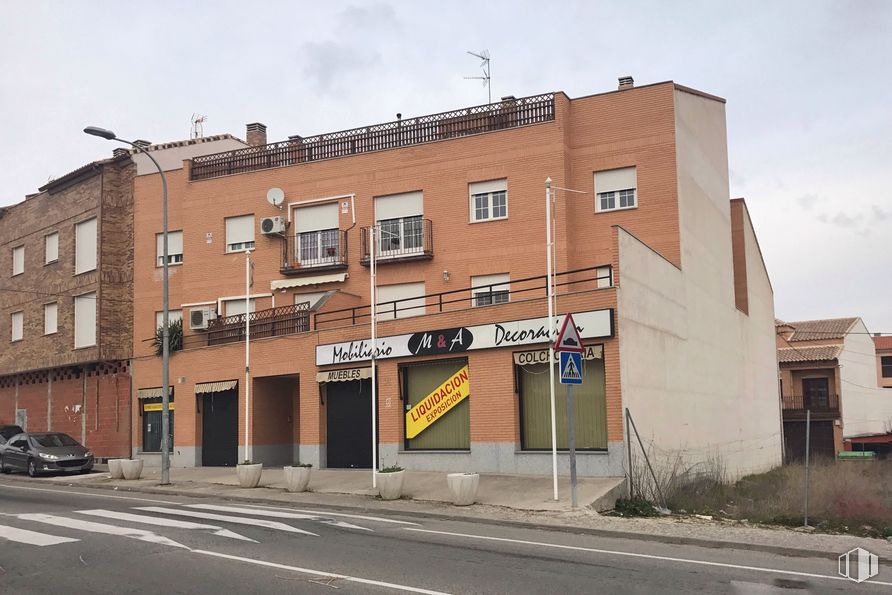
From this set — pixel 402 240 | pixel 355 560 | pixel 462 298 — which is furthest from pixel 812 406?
pixel 355 560

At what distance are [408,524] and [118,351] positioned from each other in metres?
22.7

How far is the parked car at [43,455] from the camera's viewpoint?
2666cm

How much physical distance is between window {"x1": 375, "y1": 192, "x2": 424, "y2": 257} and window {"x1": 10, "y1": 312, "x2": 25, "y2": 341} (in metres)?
20.0

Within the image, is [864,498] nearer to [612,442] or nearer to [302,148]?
[612,442]

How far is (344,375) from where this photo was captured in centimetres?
2403

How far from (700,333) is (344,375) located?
1118 centimetres

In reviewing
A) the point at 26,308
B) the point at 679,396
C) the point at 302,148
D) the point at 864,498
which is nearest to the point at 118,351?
the point at 26,308

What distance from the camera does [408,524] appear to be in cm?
1407

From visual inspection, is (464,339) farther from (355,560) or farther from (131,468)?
(355,560)

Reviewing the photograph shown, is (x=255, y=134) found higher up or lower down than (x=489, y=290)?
higher up

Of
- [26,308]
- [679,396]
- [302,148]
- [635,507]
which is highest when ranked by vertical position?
[302,148]

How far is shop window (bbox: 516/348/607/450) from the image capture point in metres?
19.3

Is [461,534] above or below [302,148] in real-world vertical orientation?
below

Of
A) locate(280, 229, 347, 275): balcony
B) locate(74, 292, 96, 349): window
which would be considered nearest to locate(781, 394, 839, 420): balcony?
locate(280, 229, 347, 275): balcony
